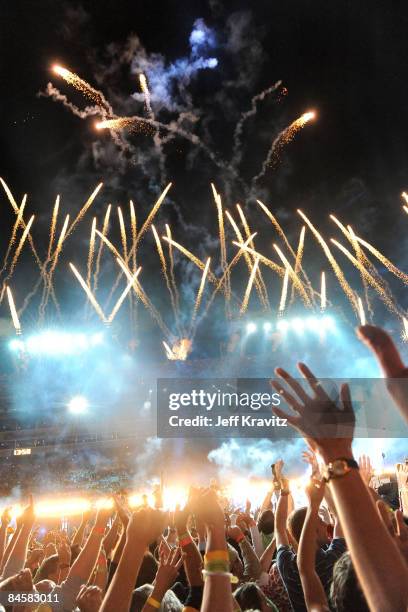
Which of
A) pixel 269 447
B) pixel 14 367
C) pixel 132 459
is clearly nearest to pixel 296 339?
pixel 269 447

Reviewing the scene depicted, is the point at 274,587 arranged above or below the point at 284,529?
below

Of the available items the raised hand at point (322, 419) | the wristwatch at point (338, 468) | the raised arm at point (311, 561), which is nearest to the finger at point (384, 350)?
the raised hand at point (322, 419)

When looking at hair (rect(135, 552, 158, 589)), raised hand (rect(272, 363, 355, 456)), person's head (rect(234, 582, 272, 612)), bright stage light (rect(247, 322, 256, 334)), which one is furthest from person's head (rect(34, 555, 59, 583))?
bright stage light (rect(247, 322, 256, 334))

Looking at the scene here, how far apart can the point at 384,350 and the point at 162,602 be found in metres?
2.34

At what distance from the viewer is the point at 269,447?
32812 mm

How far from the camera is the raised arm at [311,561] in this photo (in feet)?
8.69

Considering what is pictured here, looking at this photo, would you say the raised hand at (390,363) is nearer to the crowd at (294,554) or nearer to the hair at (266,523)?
the crowd at (294,554)

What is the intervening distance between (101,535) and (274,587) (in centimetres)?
160

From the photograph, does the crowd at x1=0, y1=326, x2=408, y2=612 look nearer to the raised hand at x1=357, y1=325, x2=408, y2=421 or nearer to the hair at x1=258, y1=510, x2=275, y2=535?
the raised hand at x1=357, y1=325, x2=408, y2=421

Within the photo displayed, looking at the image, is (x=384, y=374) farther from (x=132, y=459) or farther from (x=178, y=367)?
(x=178, y=367)

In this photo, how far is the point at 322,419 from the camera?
2.01 metres

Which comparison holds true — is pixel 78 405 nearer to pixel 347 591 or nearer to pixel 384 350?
pixel 347 591

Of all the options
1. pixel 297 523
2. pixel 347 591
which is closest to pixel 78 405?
pixel 297 523

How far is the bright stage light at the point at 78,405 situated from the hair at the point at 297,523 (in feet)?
118
